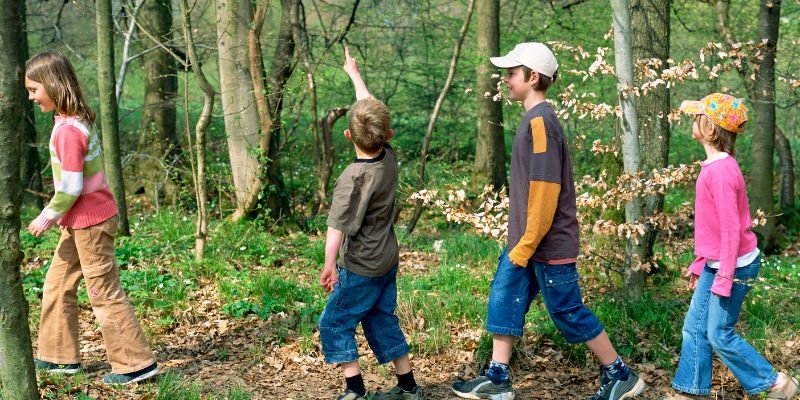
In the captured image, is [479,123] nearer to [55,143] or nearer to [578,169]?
[578,169]

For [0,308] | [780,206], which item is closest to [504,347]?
[0,308]

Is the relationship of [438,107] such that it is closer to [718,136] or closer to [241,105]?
[241,105]

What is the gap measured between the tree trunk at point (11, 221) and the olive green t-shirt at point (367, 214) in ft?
4.99

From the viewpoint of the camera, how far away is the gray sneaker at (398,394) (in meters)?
4.53

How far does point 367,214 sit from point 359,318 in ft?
2.03

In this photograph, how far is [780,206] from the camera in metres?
12.0

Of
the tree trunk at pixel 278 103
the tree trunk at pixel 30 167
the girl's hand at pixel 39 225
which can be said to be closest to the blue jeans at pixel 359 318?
the girl's hand at pixel 39 225

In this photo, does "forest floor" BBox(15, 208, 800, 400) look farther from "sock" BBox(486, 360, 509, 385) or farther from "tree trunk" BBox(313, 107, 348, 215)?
"tree trunk" BBox(313, 107, 348, 215)

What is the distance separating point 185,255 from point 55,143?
277cm

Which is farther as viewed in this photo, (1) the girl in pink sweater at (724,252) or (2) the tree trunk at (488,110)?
(2) the tree trunk at (488,110)

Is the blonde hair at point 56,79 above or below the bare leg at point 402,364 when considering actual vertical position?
above

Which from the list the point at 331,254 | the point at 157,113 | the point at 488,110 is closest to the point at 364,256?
the point at 331,254

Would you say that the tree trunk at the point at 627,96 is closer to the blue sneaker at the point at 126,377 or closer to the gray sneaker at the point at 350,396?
the gray sneaker at the point at 350,396

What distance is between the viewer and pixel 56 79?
14.7ft
